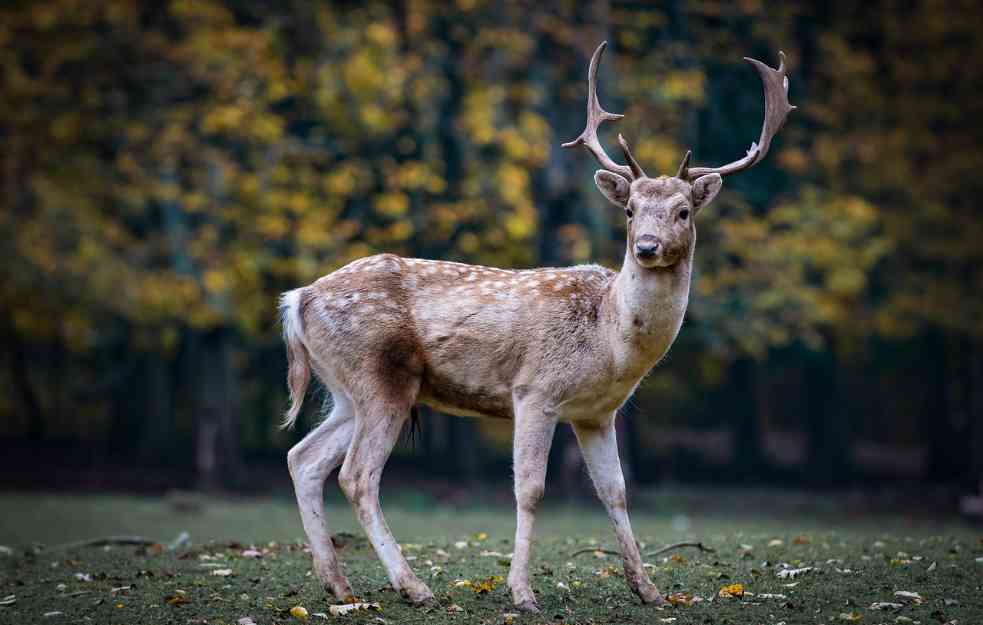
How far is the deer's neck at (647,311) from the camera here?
7582 mm

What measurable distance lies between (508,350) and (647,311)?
0.93m

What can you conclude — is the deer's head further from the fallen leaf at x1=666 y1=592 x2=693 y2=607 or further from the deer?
the fallen leaf at x1=666 y1=592 x2=693 y2=607

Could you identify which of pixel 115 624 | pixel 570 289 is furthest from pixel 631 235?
pixel 115 624

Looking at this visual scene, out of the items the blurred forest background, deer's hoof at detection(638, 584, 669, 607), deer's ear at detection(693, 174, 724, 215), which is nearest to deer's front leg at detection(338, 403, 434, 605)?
deer's hoof at detection(638, 584, 669, 607)

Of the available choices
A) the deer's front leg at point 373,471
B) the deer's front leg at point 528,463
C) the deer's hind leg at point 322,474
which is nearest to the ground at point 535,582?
the deer's hind leg at point 322,474

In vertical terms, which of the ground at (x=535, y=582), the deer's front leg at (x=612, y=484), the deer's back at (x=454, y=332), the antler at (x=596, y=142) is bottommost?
the ground at (x=535, y=582)

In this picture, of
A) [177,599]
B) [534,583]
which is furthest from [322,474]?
[534,583]

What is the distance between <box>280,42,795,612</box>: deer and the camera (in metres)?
7.60

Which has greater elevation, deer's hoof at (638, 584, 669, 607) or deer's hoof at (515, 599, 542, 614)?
deer's hoof at (515, 599, 542, 614)

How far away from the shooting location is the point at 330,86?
779 inches

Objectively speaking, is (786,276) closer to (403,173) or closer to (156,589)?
(403,173)

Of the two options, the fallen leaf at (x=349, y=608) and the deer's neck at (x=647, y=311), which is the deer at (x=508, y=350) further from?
the fallen leaf at (x=349, y=608)

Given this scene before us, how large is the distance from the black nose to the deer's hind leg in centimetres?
215

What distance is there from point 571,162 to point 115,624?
14.6m
